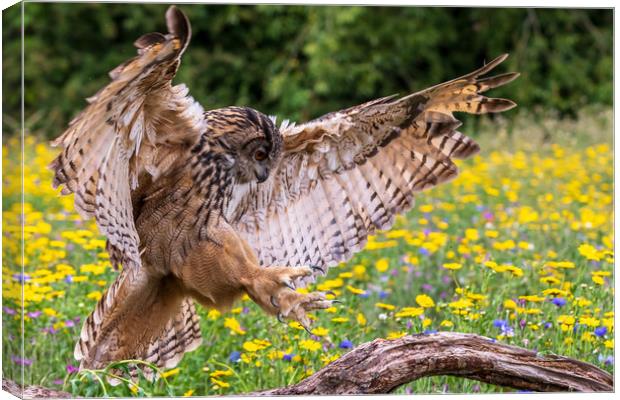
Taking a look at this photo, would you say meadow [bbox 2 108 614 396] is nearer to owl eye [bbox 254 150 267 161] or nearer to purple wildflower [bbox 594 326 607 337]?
purple wildflower [bbox 594 326 607 337]

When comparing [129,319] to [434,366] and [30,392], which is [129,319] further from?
[434,366]

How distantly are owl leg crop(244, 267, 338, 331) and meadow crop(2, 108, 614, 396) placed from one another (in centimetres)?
49

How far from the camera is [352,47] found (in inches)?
355

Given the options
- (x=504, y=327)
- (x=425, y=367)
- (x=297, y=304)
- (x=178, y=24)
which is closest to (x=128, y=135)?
(x=178, y=24)

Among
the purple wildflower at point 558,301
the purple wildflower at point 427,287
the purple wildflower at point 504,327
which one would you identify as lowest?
the purple wildflower at point 504,327

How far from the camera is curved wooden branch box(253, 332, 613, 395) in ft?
11.4

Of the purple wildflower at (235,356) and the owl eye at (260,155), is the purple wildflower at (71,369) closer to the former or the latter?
the purple wildflower at (235,356)

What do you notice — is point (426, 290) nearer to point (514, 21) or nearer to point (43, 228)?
point (43, 228)

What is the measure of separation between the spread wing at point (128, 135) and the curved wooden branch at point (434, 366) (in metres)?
0.76

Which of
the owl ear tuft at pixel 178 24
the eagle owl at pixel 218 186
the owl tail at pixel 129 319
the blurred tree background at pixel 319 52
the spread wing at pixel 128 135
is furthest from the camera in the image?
the blurred tree background at pixel 319 52

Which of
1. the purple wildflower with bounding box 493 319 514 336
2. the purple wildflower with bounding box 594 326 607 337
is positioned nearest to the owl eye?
the purple wildflower with bounding box 493 319 514 336

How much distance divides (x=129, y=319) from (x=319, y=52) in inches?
206

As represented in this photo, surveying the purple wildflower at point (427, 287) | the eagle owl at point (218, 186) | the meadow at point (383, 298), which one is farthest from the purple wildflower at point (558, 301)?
the purple wildflower at point (427, 287)

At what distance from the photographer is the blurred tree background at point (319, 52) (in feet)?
28.6
